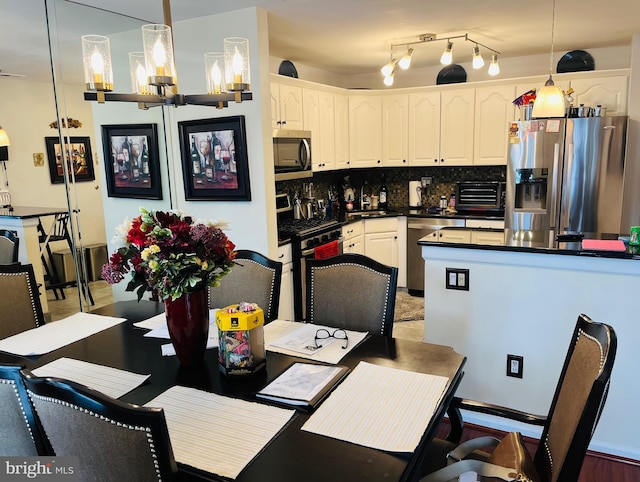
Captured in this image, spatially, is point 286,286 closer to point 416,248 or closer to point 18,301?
point 416,248

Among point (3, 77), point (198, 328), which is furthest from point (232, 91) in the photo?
point (3, 77)

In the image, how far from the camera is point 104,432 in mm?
1061

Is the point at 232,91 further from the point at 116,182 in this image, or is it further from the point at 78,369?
the point at 116,182

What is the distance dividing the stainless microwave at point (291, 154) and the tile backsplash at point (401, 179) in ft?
2.71

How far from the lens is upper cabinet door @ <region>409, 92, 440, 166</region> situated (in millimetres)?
5273

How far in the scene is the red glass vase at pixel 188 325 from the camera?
173 centimetres

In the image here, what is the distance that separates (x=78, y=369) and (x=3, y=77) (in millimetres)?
2144

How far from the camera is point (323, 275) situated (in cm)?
237

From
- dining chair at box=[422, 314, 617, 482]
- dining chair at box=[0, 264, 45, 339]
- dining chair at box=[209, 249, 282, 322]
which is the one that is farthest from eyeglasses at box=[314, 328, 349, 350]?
dining chair at box=[0, 264, 45, 339]

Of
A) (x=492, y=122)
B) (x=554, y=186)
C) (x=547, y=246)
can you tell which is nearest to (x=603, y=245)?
(x=547, y=246)

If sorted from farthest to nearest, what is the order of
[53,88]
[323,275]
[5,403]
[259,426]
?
[53,88] → [323,275] → [259,426] → [5,403]

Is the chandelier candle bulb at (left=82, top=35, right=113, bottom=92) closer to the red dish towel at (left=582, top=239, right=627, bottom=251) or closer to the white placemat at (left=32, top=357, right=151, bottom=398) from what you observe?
the white placemat at (left=32, top=357, right=151, bottom=398)

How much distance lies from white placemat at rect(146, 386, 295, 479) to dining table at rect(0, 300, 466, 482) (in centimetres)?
1

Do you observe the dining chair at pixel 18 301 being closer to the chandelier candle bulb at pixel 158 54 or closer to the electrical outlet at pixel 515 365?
the chandelier candle bulb at pixel 158 54
